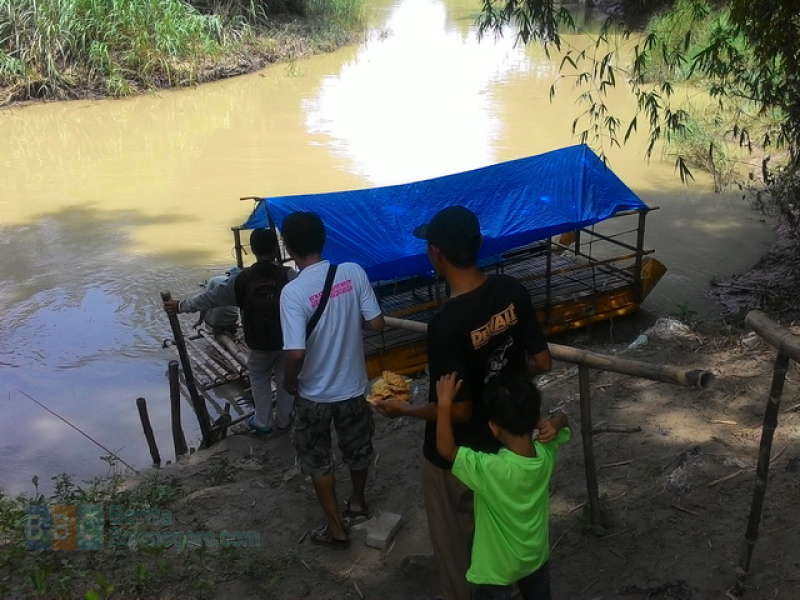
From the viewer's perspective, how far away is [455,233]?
2176 mm

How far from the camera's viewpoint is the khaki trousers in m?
2.46

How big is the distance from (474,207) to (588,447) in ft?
14.4

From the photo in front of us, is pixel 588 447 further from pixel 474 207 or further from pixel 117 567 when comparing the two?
pixel 474 207

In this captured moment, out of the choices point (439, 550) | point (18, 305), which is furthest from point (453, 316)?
point (18, 305)

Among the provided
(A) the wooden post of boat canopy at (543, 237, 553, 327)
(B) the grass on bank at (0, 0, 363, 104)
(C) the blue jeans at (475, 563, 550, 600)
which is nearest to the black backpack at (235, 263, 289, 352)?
(C) the blue jeans at (475, 563, 550, 600)

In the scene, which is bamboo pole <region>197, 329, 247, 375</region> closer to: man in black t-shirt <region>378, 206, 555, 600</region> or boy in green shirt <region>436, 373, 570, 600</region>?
man in black t-shirt <region>378, 206, 555, 600</region>

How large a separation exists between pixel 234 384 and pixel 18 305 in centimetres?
386

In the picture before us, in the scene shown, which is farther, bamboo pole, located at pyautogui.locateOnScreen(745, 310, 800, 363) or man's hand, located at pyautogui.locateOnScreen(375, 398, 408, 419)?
man's hand, located at pyautogui.locateOnScreen(375, 398, 408, 419)

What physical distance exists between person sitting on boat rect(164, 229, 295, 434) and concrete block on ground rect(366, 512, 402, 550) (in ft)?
3.36

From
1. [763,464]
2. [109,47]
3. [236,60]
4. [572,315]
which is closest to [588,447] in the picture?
[763,464]

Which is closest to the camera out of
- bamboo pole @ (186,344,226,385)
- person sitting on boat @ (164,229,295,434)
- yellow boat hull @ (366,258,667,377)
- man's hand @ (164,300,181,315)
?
person sitting on boat @ (164,229,295,434)

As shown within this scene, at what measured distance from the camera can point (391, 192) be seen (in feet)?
23.2

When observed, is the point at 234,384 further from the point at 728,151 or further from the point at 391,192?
the point at 728,151

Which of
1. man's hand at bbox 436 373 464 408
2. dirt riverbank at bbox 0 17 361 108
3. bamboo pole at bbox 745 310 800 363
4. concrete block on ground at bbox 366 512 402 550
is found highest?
bamboo pole at bbox 745 310 800 363
